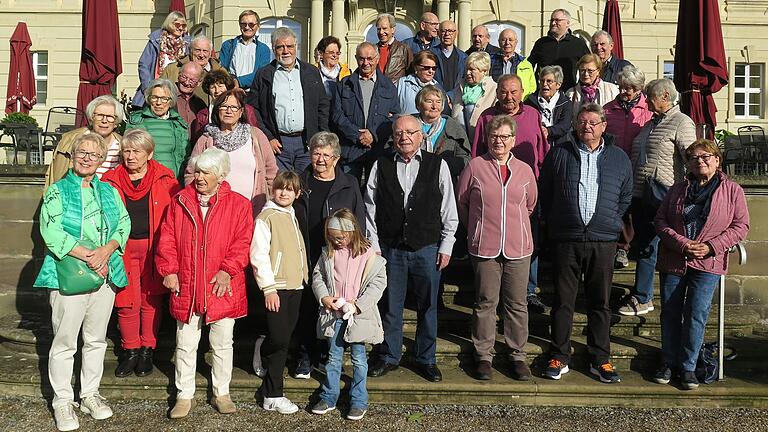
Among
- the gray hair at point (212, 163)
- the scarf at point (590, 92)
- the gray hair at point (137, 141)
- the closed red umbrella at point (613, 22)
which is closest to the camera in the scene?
the gray hair at point (212, 163)

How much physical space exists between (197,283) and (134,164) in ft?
3.26

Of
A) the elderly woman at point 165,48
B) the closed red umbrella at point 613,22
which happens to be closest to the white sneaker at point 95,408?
the elderly woman at point 165,48

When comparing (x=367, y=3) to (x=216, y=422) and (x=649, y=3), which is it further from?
(x=216, y=422)

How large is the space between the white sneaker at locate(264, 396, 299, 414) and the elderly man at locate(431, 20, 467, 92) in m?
3.97

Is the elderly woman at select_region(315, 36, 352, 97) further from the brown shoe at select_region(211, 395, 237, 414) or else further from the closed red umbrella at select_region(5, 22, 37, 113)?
the closed red umbrella at select_region(5, 22, 37, 113)

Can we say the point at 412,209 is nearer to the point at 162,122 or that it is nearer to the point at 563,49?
the point at 162,122

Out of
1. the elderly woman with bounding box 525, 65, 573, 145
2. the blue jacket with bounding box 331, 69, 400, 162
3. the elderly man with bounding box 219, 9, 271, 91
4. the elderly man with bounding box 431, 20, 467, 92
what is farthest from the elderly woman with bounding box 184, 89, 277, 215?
the elderly man with bounding box 431, 20, 467, 92

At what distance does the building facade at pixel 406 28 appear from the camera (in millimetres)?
19484

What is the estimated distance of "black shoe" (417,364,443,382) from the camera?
507cm

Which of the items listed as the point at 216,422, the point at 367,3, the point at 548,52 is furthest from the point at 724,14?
the point at 216,422

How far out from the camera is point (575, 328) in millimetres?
5836

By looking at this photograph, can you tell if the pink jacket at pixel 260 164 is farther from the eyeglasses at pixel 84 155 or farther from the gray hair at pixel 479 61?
the gray hair at pixel 479 61

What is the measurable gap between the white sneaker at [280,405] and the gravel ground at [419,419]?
5cm

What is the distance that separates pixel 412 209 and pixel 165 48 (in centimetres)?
346
